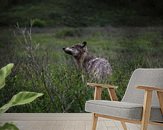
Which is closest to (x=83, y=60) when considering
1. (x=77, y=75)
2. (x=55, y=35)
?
(x=77, y=75)

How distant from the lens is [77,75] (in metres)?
5.23

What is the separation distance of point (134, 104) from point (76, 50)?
8.49 ft

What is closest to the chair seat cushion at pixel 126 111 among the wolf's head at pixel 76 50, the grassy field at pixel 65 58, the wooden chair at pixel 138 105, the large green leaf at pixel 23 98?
the wooden chair at pixel 138 105

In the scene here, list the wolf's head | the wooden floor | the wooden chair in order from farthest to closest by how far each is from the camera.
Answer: the wolf's head
the wooden floor
the wooden chair

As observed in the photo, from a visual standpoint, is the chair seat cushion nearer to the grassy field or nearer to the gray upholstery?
the gray upholstery

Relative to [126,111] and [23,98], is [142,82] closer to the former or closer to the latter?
[126,111]

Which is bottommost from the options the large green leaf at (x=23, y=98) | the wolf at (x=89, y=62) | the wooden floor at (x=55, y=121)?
the wooden floor at (x=55, y=121)

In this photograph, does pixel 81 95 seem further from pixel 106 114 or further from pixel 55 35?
pixel 106 114

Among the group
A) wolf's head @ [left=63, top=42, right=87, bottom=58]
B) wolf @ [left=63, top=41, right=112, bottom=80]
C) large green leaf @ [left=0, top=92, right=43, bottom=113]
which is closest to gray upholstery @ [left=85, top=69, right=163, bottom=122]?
large green leaf @ [left=0, top=92, right=43, bottom=113]

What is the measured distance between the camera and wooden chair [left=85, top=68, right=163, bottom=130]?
8.86 ft

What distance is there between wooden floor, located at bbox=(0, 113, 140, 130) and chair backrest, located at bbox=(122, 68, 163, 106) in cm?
91

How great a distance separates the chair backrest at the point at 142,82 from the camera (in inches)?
130

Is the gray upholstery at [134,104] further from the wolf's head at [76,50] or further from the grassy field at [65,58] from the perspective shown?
the wolf's head at [76,50]

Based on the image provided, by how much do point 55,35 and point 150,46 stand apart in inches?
60.8
